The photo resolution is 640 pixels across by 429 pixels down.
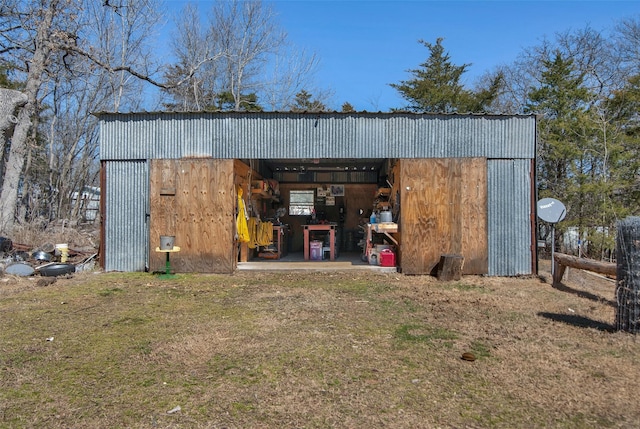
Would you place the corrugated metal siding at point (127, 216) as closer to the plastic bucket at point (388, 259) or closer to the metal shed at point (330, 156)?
the metal shed at point (330, 156)

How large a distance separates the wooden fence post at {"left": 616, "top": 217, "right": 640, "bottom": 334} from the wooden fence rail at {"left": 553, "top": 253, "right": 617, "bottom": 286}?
1.18 m

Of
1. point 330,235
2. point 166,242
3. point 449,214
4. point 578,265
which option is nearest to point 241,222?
point 166,242

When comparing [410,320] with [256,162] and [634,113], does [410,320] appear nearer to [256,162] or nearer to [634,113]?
[256,162]

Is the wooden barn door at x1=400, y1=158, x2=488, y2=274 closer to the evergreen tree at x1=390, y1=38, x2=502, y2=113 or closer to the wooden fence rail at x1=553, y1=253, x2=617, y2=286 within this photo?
the wooden fence rail at x1=553, y1=253, x2=617, y2=286

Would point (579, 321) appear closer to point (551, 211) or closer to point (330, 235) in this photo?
point (551, 211)

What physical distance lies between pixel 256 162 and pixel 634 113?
1204cm

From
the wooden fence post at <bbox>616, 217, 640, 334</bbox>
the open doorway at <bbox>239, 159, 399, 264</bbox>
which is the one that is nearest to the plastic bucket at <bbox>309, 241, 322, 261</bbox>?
the open doorway at <bbox>239, 159, 399, 264</bbox>

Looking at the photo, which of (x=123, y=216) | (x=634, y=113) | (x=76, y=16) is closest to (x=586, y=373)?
(x=123, y=216)

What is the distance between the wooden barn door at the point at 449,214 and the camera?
818 centimetres

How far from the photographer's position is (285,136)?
8.41 meters

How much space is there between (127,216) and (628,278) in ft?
27.2

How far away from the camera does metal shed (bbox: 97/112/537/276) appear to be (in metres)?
8.20

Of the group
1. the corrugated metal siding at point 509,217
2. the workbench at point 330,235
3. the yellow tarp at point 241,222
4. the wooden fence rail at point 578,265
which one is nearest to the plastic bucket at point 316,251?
the workbench at point 330,235

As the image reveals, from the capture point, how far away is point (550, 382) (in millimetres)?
3135
